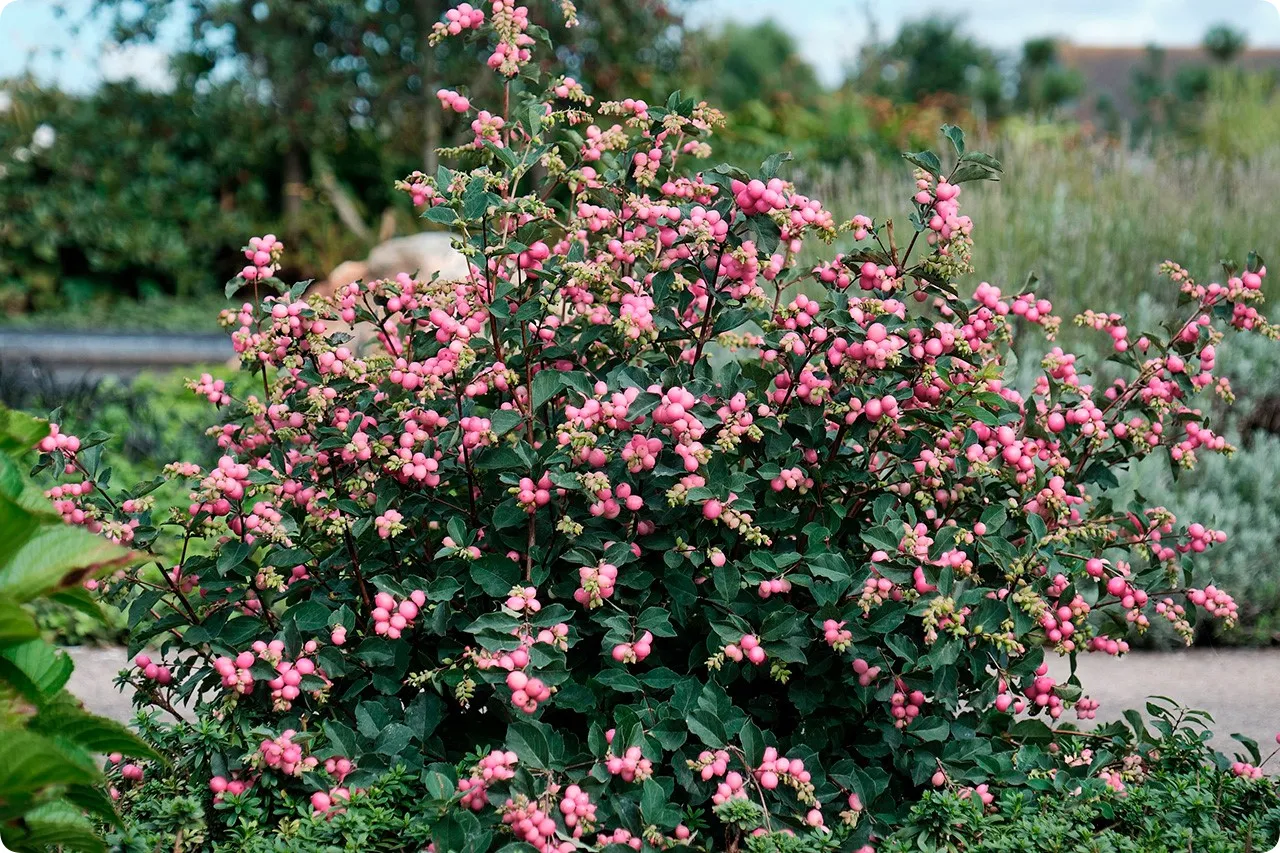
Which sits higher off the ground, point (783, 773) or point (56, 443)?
point (56, 443)

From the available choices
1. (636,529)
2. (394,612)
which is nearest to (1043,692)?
(636,529)

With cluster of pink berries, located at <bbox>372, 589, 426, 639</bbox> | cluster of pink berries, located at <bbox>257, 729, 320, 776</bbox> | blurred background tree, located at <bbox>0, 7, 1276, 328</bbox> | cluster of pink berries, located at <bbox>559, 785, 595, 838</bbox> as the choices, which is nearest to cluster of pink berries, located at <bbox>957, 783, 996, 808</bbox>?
cluster of pink berries, located at <bbox>559, 785, 595, 838</bbox>

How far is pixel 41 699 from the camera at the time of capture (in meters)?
1.79

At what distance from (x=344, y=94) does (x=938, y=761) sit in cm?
1224

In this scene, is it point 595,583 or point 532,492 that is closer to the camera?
point 595,583

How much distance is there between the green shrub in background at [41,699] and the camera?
1.57 m

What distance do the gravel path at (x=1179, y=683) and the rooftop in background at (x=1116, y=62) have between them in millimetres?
38535

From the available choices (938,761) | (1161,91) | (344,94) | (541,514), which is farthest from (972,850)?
(1161,91)

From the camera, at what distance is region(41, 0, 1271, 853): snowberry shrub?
2072mm

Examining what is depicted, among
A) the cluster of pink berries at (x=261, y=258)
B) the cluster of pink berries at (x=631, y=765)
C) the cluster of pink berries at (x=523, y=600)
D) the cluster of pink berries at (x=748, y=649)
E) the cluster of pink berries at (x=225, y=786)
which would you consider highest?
the cluster of pink berries at (x=261, y=258)

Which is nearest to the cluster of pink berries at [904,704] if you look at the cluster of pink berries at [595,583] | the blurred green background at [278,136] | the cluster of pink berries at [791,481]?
the cluster of pink berries at [791,481]

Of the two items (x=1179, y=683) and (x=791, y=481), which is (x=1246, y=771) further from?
(x=1179, y=683)

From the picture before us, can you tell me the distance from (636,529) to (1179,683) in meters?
2.41

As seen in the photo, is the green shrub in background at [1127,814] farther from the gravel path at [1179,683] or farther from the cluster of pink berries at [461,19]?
the cluster of pink berries at [461,19]
